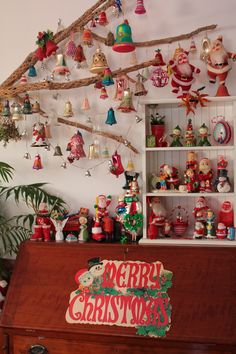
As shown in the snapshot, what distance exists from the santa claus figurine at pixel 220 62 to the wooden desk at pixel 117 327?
34.6 inches

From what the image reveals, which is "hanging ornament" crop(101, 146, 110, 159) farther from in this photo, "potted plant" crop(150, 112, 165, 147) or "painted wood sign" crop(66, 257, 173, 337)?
"painted wood sign" crop(66, 257, 173, 337)

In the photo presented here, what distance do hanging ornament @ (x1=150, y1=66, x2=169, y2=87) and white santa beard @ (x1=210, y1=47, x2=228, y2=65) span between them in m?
0.28

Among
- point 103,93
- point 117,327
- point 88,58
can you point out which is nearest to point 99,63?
point 103,93

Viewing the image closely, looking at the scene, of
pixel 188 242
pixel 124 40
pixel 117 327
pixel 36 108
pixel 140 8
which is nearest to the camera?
pixel 117 327

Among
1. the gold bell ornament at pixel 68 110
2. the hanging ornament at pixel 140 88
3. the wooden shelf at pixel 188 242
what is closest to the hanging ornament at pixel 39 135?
the gold bell ornament at pixel 68 110

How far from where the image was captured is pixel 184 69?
2.43 metres

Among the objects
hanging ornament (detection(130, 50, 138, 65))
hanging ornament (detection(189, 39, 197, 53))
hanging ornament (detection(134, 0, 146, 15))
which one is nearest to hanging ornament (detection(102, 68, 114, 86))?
hanging ornament (detection(130, 50, 138, 65))

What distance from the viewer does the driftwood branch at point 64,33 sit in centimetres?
254

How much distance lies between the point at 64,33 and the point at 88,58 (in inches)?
8.6

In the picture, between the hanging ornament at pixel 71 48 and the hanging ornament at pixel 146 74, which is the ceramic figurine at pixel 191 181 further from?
the hanging ornament at pixel 71 48

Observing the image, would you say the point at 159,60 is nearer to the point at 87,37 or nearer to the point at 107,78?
the point at 107,78

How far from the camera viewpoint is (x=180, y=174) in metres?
2.58

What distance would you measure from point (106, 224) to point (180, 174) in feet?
1.71

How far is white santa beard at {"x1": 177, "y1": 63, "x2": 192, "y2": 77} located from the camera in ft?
7.96
